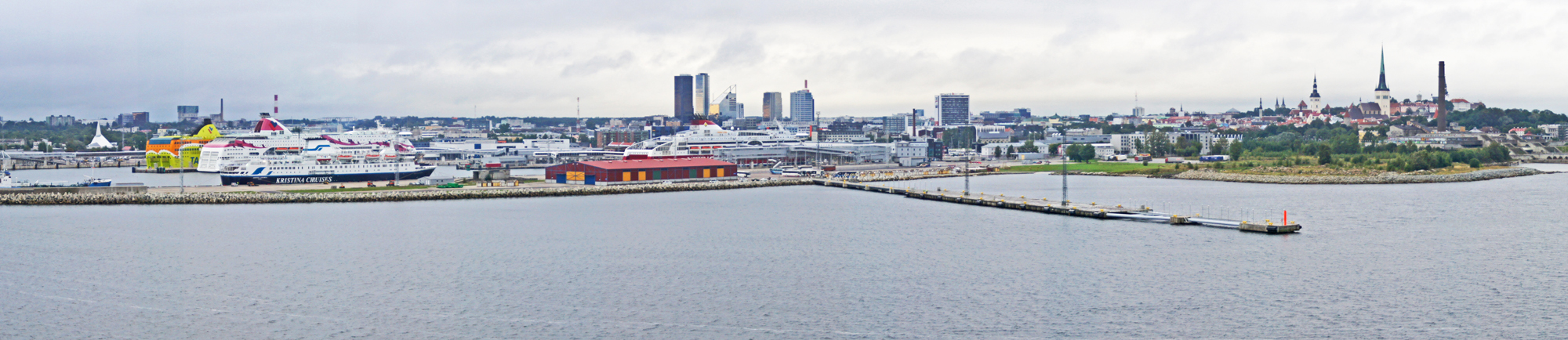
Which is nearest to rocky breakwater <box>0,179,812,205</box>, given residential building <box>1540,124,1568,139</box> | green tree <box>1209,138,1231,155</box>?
green tree <box>1209,138,1231,155</box>

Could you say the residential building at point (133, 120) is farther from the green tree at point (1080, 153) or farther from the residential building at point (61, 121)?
the green tree at point (1080, 153)

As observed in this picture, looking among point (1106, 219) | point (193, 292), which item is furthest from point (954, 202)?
point (193, 292)

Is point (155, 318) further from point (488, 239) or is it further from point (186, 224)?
point (186, 224)

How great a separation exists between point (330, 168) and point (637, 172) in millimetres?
11241

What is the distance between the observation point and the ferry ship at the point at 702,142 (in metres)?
54.9

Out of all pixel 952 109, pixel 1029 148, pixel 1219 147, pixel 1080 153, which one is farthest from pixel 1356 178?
pixel 952 109

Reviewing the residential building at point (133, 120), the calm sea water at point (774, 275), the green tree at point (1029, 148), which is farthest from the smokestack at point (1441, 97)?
the residential building at point (133, 120)

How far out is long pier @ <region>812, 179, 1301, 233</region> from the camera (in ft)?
76.1

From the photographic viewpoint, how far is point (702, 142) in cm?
5756

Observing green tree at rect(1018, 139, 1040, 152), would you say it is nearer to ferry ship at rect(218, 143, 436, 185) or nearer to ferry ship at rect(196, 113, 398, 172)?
ferry ship at rect(218, 143, 436, 185)

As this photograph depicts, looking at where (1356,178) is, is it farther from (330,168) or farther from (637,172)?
(330,168)

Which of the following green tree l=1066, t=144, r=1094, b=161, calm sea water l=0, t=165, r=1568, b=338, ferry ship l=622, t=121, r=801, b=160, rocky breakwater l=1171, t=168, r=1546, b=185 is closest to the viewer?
calm sea water l=0, t=165, r=1568, b=338

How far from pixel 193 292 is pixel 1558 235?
23.2 m

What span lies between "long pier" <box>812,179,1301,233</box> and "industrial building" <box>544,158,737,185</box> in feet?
27.5
